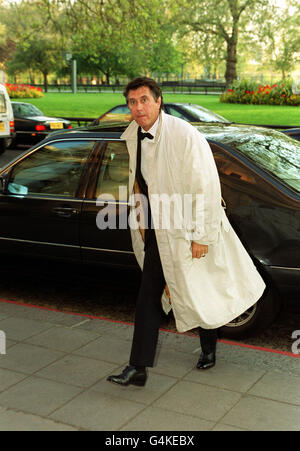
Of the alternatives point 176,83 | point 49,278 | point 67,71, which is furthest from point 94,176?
point 67,71

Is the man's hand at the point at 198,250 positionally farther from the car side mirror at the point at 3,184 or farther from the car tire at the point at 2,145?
the car tire at the point at 2,145

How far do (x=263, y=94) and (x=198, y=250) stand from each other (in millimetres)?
27444

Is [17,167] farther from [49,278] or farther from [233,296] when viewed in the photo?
[233,296]

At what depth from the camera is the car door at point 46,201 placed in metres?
5.14

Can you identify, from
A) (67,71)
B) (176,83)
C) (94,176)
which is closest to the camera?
(94,176)

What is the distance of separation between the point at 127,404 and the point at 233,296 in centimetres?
94

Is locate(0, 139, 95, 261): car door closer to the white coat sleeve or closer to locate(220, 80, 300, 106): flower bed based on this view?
the white coat sleeve

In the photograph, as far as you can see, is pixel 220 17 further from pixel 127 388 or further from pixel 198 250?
pixel 127 388

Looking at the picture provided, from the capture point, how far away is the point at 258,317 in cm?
443

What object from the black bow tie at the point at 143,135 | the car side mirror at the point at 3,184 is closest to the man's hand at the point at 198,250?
the black bow tie at the point at 143,135

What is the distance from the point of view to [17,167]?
18.2 ft

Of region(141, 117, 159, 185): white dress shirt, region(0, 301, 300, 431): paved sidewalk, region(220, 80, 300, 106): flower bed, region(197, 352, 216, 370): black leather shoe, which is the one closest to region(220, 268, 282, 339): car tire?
region(0, 301, 300, 431): paved sidewalk

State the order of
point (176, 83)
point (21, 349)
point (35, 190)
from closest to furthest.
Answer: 1. point (21, 349)
2. point (35, 190)
3. point (176, 83)

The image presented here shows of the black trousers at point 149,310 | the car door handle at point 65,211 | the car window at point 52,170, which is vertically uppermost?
the car window at point 52,170
